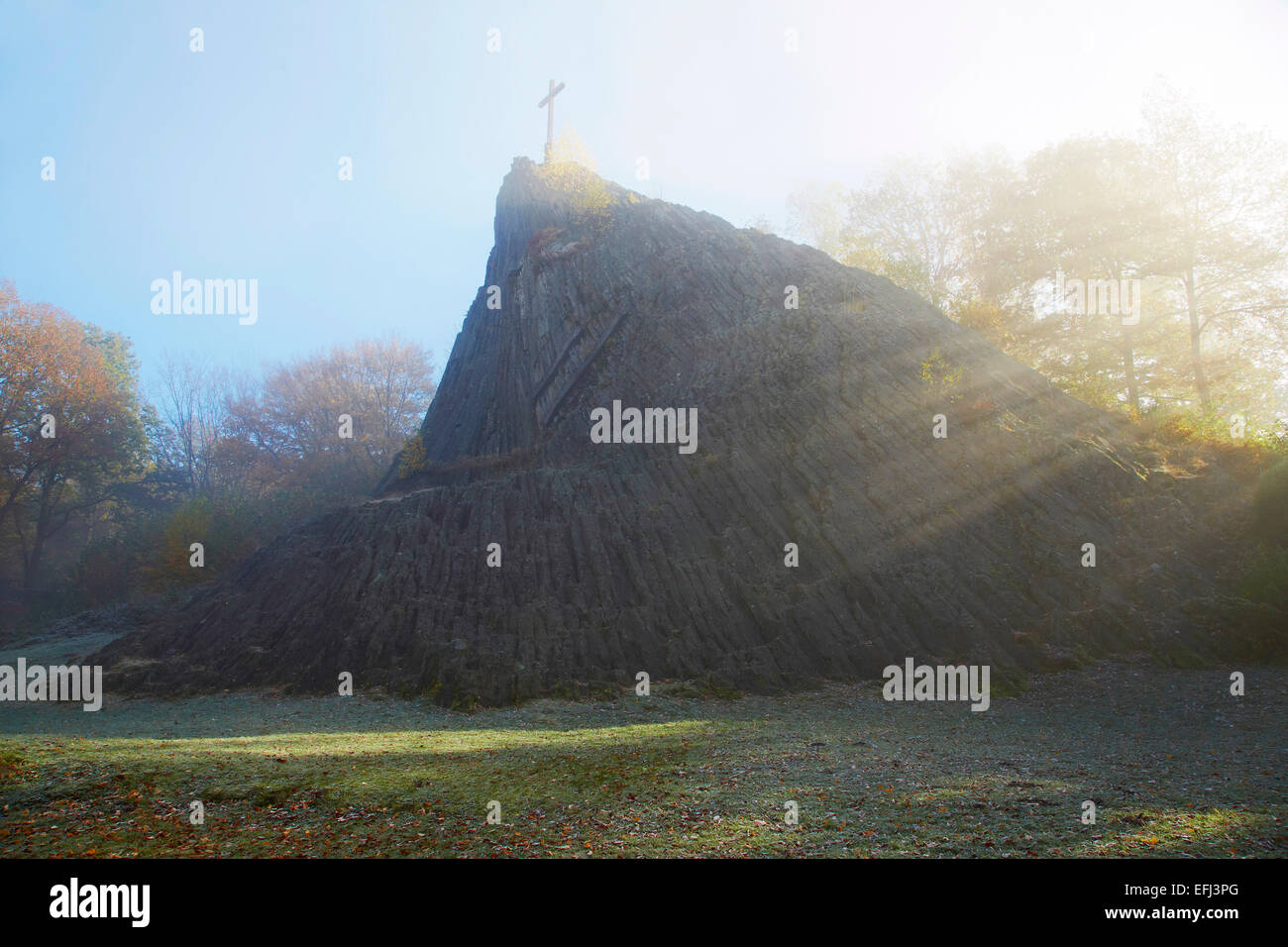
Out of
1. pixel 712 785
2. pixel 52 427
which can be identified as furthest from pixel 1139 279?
pixel 52 427

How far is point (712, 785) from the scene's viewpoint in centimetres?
861

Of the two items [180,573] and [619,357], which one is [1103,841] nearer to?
[619,357]

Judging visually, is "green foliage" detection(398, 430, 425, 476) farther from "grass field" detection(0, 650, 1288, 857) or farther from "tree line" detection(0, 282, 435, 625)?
"grass field" detection(0, 650, 1288, 857)

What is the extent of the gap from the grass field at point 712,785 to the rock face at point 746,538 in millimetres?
3406

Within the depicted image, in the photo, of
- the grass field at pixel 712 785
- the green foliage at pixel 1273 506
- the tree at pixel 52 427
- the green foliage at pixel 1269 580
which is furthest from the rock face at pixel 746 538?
the tree at pixel 52 427

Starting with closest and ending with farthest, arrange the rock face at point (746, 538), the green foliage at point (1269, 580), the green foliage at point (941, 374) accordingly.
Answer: the green foliage at point (1269, 580) < the rock face at point (746, 538) < the green foliage at point (941, 374)

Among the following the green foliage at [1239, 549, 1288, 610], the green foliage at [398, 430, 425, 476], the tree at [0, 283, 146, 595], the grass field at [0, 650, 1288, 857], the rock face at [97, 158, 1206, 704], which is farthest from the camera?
the tree at [0, 283, 146, 595]

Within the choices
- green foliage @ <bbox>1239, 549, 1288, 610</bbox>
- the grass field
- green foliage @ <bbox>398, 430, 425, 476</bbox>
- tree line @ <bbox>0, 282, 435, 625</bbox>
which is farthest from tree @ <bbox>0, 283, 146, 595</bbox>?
green foliage @ <bbox>1239, 549, 1288, 610</bbox>

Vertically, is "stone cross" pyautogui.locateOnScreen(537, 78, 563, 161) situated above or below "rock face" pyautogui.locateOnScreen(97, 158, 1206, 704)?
above

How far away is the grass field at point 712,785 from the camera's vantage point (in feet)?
21.5

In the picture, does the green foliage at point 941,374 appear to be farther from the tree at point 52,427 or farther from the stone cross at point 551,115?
the tree at point 52,427

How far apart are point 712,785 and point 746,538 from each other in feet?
39.0

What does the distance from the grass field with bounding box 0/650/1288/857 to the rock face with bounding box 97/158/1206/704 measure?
3406 millimetres

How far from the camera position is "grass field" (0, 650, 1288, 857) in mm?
6551
